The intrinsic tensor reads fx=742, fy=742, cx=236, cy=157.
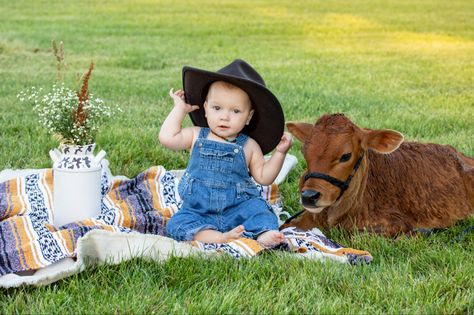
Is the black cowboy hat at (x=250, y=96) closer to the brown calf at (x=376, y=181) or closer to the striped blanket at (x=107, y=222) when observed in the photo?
the brown calf at (x=376, y=181)

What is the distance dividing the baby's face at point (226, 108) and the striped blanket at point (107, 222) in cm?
72

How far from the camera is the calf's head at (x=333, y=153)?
4.27 metres

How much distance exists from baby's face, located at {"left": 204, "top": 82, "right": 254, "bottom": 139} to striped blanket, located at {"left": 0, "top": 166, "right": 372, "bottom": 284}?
2.37 ft

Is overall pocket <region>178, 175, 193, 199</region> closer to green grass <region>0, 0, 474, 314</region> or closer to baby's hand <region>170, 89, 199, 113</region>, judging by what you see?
baby's hand <region>170, 89, 199, 113</region>

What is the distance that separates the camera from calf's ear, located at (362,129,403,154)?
4383 mm

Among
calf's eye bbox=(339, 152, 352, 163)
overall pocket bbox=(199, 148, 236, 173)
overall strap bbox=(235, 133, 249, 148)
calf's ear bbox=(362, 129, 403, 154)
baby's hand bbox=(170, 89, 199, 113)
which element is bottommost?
overall pocket bbox=(199, 148, 236, 173)

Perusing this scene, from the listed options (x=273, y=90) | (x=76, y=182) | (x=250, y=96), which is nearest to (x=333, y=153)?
(x=250, y=96)

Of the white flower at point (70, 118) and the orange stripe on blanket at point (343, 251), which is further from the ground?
the white flower at point (70, 118)

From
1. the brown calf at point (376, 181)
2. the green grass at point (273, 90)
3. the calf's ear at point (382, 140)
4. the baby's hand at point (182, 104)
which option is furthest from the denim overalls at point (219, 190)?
the calf's ear at point (382, 140)

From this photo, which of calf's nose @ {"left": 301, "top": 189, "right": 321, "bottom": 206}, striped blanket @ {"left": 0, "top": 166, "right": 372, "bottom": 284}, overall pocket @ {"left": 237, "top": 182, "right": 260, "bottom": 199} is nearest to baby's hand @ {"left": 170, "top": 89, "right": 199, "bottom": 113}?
overall pocket @ {"left": 237, "top": 182, "right": 260, "bottom": 199}

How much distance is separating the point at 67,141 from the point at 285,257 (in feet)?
5.18

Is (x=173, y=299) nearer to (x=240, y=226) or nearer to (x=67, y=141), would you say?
(x=240, y=226)

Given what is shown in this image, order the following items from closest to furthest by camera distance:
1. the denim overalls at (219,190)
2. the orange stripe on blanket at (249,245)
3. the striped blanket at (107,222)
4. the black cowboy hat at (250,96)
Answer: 1. the striped blanket at (107,222)
2. the orange stripe on blanket at (249,245)
3. the black cowboy hat at (250,96)
4. the denim overalls at (219,190)

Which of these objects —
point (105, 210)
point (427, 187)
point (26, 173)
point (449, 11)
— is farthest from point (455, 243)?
point (449, 11)
